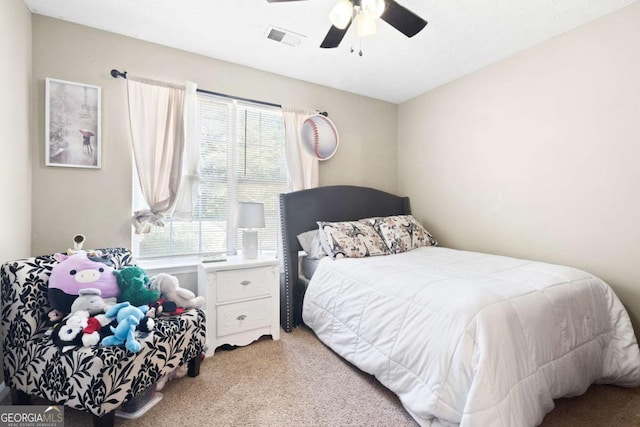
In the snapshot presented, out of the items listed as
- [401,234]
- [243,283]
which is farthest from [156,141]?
[401,234]

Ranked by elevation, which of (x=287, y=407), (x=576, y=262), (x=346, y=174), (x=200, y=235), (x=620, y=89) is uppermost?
(x=620, y=89)

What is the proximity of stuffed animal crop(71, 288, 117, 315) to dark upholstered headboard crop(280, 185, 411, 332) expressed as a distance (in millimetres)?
1419

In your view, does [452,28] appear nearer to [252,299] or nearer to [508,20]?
[508,20]

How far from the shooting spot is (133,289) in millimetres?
1716

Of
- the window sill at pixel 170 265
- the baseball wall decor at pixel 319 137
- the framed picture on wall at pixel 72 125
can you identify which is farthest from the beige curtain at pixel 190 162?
the baseball wall decor at pixel 319 137

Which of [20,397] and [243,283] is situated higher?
[243,283]

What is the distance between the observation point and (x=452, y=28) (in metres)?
2.21

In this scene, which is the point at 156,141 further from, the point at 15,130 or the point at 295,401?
the point at 295,401

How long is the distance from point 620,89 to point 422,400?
250 centimetres

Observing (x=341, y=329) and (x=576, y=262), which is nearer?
(x=341, y=329)

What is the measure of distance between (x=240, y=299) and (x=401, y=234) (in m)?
1.64

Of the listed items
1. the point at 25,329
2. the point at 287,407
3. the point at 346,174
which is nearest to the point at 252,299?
the point at 287,407

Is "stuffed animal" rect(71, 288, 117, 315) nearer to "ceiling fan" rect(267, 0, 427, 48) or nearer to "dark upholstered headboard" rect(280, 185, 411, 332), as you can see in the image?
"dark upholstered headboard" rect(280, 185, 411, 332)

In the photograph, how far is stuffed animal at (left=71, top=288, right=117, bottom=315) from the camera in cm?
157
